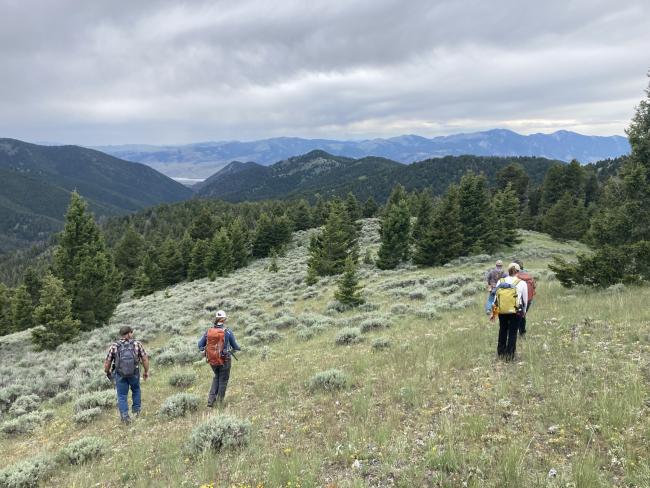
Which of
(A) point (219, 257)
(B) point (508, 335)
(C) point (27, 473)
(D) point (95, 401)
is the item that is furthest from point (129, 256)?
(B) point (508, 335)

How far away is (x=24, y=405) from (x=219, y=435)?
10.2m

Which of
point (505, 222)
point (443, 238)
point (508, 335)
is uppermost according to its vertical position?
point (505, 222)

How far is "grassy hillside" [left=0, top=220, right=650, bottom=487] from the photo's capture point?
4840 mm

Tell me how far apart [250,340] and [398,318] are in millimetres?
6687

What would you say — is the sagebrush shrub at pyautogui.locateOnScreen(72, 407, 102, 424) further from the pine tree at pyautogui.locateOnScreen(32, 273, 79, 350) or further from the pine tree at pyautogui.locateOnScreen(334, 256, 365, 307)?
the pine tree at pyautogui.locateOnScreen(32, 273, 79, 350)

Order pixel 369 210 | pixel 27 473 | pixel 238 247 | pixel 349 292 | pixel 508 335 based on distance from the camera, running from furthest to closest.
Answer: pixel 369 210 → pixel 238 247 → pixel 349 292 → pixel 508 335 → pixel 27 473

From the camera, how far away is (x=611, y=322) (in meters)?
9.92

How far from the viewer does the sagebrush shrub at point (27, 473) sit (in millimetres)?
6465

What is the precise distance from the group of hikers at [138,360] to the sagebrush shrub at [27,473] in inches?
95.3

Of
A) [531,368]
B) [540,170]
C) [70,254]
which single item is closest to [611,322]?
[531,368]

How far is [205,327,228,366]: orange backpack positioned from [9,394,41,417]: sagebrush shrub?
7.51 meters

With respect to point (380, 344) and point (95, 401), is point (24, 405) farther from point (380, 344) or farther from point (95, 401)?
point (380, 344)

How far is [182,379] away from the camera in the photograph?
1230 centimetres

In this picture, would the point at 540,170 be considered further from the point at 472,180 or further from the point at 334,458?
the point at 334,458
